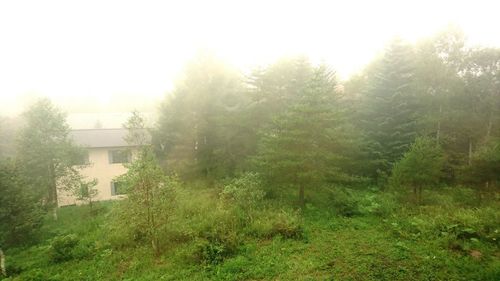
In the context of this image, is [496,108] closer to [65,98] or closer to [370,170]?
[370,170]

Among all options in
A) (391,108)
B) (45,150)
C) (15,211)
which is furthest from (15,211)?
(391,108)

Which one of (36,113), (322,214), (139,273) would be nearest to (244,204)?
(322,214)

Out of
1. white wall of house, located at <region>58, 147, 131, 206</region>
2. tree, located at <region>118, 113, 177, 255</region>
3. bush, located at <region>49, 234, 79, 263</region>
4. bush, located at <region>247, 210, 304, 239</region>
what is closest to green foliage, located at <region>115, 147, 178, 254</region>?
tree, located at <region>118, 113, 177, 255</region>

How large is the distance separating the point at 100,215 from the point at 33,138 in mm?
6998

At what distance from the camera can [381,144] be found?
68.6 feet

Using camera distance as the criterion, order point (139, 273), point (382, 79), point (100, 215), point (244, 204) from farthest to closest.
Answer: point (382, 79) → point (100, 215) → point (244, 204) → point (139, 273)

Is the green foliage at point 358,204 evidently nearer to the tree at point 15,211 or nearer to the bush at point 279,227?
the bush at point 279,227

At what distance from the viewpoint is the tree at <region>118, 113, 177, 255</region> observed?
11664 millimetres

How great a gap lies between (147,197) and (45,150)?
1254cm

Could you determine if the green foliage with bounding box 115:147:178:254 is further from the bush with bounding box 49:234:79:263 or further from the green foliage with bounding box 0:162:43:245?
the green foliage with bounding box 0:162:43:245

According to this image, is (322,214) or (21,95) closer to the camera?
(322,214)

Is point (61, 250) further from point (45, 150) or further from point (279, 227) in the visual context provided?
point (45, 150)

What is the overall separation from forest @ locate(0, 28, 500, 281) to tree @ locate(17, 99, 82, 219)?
0.10 m

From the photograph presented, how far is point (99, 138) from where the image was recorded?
2803 centimetres
